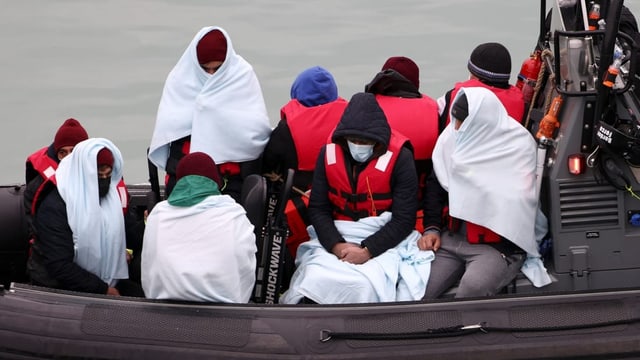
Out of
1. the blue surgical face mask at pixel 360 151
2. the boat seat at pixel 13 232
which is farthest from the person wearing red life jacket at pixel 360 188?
the boat seat at pixel 13 232

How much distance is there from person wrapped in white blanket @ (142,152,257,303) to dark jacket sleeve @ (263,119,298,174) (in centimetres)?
61

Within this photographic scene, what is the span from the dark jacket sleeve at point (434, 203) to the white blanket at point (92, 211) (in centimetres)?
124

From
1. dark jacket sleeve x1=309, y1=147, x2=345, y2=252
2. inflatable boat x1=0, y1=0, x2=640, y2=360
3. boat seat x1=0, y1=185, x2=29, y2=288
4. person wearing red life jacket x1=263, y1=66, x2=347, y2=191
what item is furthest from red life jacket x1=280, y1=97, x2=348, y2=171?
boat seat x1=0, y1=185, x2=29, y2=288

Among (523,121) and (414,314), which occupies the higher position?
(523,121)

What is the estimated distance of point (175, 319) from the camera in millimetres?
5098

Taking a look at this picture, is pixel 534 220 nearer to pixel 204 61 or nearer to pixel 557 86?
pixel 557 86

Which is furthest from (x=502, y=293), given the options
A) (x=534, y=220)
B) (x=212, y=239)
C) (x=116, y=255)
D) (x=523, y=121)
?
(x=116, y=255)

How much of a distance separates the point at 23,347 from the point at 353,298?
1.26 metres

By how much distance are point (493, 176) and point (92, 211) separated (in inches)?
62.5

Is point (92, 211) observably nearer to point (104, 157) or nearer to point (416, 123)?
Answer: point (104, 157)

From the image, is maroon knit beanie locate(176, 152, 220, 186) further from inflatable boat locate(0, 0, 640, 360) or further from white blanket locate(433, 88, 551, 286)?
white blanket locate(433, 88, 551, 286)

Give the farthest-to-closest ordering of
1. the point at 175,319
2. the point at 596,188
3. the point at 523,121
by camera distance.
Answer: the point at 523,121 < the point at 596,188 < the point at 175,319

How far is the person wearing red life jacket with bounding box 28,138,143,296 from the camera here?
538cm

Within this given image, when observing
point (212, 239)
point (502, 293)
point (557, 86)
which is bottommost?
point (502, 293)
